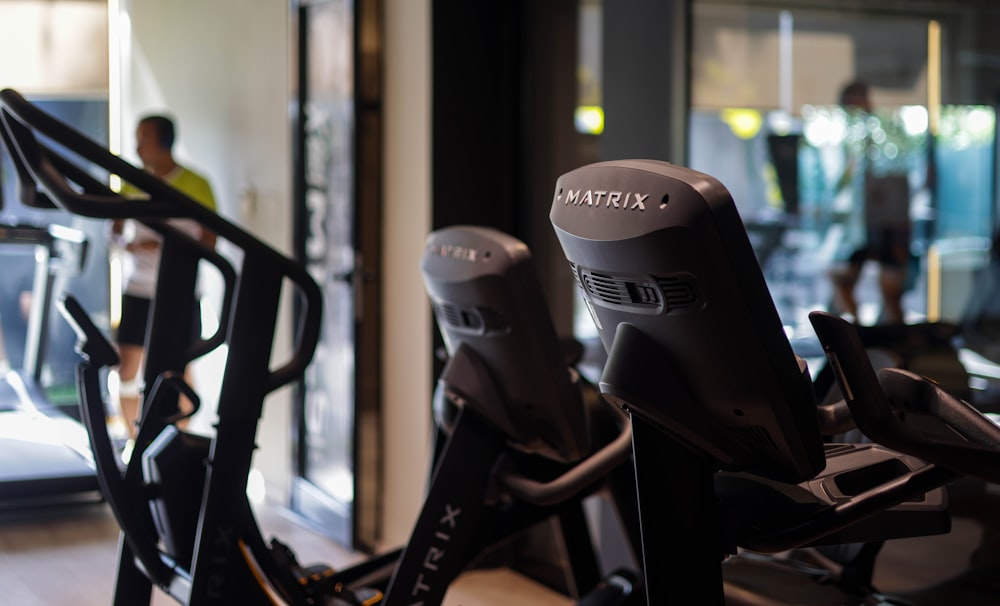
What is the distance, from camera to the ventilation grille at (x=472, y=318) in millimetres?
2143

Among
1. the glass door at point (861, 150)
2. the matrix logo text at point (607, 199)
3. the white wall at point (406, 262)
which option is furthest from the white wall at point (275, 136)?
the matrix logo text at point (607, 199)

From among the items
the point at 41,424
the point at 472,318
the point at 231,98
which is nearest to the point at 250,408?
the point at 472,318

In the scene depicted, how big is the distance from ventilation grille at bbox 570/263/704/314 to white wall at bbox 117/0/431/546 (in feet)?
7.88

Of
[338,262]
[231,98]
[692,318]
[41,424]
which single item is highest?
[231,98]

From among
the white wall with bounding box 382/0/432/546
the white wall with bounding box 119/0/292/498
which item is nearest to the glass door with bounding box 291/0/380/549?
the white wall with bounding box 382/0/432/546

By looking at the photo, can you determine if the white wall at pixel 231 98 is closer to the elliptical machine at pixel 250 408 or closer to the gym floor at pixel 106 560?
the gym floor at pixel 106 560

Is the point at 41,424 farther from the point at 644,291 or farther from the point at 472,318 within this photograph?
the point at 644,291

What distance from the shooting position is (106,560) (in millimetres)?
4027

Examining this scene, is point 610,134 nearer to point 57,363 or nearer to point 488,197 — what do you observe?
point 488,197

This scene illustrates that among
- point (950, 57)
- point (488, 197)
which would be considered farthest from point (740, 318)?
point (488, 197)

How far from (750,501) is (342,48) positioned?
3065mm

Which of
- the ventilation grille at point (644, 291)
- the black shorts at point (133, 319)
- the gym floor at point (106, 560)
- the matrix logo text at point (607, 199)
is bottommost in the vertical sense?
the gym floor at point (106, 560)

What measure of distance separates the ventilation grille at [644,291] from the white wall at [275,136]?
240cm

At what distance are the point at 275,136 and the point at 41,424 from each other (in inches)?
58.9
